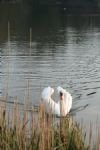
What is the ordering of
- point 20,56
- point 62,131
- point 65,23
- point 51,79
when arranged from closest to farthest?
point 62,131
point 51,79
point 20,56
point 65,23

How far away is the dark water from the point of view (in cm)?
1656

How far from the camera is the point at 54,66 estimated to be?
21859mm

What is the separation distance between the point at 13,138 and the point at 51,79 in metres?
10.7

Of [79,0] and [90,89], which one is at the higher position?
[79,0]

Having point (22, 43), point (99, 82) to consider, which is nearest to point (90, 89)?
point (99, 82)

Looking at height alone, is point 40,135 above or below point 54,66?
above

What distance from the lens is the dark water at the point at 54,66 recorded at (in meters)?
16.6

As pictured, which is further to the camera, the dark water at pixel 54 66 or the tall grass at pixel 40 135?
the dark water at pixel 54 66

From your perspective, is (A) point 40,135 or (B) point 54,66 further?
(B) point 54,66

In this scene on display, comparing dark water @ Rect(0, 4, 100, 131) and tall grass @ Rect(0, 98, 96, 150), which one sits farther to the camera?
dark water @ Rect(0, 4, 100, 131)

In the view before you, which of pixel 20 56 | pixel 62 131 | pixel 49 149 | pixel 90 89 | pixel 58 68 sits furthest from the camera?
pixel 20 56

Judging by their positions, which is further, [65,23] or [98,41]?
[65,23]

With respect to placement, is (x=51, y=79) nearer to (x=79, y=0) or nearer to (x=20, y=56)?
(x=20, y=56)

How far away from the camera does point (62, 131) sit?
887 cm
